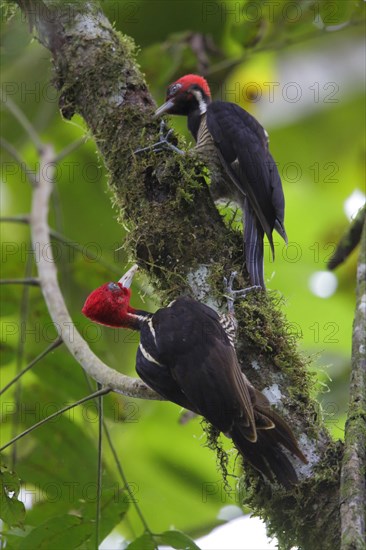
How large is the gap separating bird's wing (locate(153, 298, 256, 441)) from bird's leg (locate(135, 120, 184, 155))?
26.0 inches

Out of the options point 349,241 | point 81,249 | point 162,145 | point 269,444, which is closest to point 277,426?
point 269,444

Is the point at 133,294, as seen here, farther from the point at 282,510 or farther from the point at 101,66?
the point at 282,510

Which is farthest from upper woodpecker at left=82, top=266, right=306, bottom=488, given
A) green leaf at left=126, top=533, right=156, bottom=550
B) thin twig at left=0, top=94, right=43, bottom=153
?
thin twig at left=0, top=94, right=43, bottom=153

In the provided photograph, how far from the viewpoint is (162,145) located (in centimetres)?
326

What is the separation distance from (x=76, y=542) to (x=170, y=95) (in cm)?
285

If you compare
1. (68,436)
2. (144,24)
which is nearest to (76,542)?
(68,436)

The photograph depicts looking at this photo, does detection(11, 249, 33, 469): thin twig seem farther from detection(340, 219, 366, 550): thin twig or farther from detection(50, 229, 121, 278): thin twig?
detection(340, 219, 366, 550): thin twig

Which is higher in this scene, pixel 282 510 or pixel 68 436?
pixel 68 436

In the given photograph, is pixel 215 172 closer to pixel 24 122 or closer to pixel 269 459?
pixel 24 122

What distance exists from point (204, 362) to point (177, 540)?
70cm

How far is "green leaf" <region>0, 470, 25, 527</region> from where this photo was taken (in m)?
3.00

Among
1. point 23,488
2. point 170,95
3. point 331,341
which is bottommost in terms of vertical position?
point 23,488

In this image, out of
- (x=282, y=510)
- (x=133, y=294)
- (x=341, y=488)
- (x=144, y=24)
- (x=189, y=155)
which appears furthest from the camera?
(x=144, y=24)

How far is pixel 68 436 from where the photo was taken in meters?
3.57
